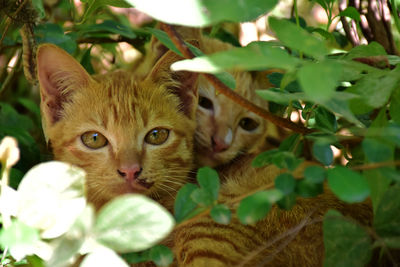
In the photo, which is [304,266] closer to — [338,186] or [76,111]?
[338,186]

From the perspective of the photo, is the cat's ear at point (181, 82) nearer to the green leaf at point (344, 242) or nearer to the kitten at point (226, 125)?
the kitten at point (226, 125)

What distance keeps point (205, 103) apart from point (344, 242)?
103 centimetres

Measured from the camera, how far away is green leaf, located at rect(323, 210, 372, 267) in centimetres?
82

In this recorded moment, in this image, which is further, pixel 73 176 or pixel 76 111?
pixel 76 111

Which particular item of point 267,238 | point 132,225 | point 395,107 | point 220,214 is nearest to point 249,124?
point 267,238

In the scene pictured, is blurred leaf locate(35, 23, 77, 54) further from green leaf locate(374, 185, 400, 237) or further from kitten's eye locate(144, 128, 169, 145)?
green leaf locate(374, 185, 400, 237)

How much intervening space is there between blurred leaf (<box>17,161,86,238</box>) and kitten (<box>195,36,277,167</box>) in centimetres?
95

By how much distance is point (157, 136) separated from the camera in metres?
1.51

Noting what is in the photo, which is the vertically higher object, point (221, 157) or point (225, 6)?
point (225, 6)

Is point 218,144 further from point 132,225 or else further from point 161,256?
point 132,225

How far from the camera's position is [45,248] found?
2.63ft

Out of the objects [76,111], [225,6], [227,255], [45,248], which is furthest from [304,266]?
[76,111]

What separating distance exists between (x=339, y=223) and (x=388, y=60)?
417mm

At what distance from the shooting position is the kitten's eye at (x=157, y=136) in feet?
4.89
